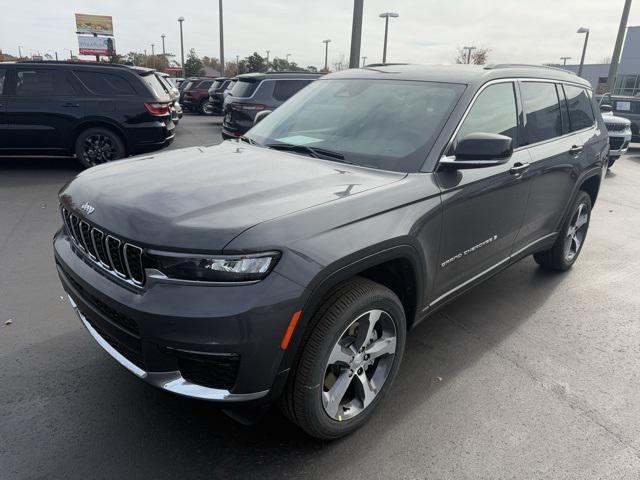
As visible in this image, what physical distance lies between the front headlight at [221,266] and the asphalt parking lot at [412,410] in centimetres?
57

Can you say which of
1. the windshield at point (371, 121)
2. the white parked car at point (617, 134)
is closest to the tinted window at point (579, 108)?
the windshield at point (371, 121)

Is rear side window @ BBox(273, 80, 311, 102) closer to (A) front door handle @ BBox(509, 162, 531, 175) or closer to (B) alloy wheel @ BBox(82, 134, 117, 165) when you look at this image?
(B) alloy wheel @ BBox(82, 134, 117, 165)

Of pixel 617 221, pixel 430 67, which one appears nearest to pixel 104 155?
pixel 430 67

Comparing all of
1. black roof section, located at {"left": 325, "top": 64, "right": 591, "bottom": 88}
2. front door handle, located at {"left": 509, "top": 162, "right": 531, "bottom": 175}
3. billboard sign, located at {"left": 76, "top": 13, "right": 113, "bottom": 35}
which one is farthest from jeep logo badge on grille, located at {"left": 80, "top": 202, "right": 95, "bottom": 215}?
billboard sign, located at {"left": 76, "top": 13, "right": 113, "bottom": 35}

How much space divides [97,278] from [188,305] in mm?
618

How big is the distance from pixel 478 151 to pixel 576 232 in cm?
280

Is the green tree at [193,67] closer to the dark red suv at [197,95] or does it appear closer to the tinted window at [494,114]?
the dark red suv at [197,95]

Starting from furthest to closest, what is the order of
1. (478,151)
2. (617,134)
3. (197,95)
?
1. (197,95)
2. (617,134)
3. (478,151)

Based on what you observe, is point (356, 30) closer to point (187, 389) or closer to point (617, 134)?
point (617, 134)

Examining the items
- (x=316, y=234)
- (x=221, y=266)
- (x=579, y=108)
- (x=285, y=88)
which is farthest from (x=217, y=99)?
(x=221, y=266)

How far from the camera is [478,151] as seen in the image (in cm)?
264

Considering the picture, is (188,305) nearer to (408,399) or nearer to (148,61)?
(408,399)

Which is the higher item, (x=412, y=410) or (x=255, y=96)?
(x=255, y=96)

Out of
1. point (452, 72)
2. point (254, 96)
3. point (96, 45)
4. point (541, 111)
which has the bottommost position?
point (254, 96)
